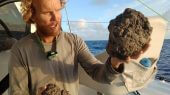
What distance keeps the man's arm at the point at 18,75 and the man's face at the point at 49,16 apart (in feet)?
0.63

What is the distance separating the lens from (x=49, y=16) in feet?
6.59

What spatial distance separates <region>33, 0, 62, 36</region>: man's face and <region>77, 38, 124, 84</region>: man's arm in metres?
0.19

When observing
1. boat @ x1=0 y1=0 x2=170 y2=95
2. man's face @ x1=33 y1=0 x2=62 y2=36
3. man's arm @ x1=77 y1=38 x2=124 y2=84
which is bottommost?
boat @ x1=0 y1=0 x2=170 y2=95

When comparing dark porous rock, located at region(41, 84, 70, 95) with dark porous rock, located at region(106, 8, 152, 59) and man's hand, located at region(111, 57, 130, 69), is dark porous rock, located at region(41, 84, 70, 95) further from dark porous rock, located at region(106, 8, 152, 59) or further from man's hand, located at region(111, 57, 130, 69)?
dark porous rock, located at region(106, 8, 152, 59)

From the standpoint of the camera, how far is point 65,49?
2115mm

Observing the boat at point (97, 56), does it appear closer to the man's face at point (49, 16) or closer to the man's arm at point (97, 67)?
the man's arm at point (97, 67)

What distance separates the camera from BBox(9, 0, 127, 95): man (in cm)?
203

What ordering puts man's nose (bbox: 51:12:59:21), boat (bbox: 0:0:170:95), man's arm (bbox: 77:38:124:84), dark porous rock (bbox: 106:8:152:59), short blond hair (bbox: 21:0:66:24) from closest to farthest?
1. dark porous rock (bbox: 106:8:152:59)
2. man's arm (bbox: 77:38:124:84)
3. man's nose (bbox: 51:12:59:21)
4. short blond hair (bbox: 21:0:66:24)
5. boat (bbox: 0:0:170:95)

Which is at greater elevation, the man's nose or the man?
the man's nose

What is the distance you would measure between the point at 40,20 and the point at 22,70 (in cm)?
27

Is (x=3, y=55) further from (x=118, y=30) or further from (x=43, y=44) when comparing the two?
(x=118, y=30)

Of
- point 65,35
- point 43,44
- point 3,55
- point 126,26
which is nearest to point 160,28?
point 65,35

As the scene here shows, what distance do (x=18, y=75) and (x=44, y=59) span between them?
0.16 m

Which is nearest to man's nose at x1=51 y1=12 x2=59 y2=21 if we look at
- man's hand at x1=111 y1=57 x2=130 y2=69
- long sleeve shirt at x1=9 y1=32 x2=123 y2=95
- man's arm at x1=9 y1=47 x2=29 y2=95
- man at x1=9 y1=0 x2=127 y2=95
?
man at x1=9 y1=0 x2=127 y2=95
